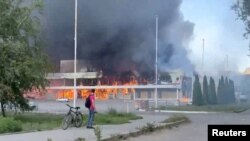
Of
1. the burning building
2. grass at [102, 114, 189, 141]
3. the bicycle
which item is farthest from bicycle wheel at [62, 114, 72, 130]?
the burning building

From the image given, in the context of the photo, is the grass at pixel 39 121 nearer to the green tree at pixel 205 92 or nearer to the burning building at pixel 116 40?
the green tree at pixel 205 92

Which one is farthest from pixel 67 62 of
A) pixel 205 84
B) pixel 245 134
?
pixel 245 134

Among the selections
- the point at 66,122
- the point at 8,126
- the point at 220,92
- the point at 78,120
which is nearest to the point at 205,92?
the point at 220,92

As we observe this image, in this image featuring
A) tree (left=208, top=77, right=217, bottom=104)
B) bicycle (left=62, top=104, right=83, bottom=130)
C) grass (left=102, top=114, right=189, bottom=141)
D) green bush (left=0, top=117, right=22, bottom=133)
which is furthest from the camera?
tree (left=208, top=77, right=217, bottom=104)

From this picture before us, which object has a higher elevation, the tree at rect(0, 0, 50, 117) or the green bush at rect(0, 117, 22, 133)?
the tree at rect(0, 0, 50, 117)

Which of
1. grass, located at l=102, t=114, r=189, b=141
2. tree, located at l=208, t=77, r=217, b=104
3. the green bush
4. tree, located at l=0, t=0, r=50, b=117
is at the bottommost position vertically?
grass, located at l=102, t=114, r=189, b=141

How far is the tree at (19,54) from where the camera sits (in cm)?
2581

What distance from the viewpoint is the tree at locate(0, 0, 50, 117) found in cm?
2581

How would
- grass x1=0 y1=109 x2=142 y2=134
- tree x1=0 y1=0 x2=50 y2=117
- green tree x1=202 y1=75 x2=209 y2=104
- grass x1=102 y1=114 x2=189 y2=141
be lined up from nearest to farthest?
grass x1=102 y1=114 x2=189 y2=141
grass x1=0 y1=109 x2=142 y2=134
tree x1=0 y1=0 x2=50 y2=117
green tree x1=202 y1=75 x2=209 y2=104

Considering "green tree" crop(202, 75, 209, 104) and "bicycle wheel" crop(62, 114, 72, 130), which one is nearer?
"bicycle wheel" crop(62, 114, 72, 130)

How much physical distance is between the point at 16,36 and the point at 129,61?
3131 inches

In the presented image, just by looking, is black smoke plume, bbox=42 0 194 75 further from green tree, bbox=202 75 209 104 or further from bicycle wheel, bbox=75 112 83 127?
bicycle wheel, bbox=75 112 83 127

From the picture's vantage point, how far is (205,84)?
202 ft

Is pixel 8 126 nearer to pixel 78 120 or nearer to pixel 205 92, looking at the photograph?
pixel 78 120
